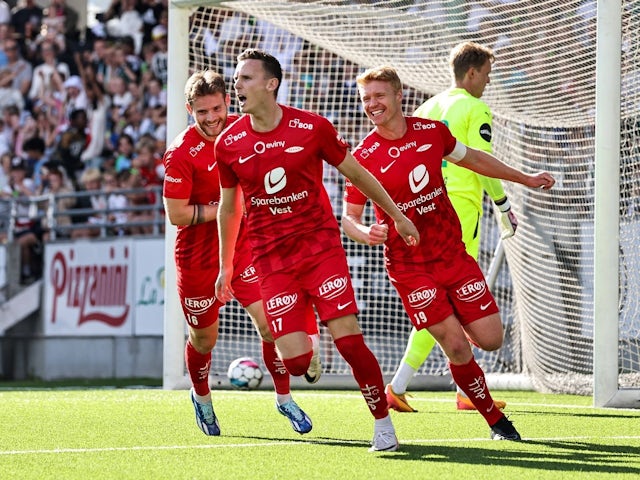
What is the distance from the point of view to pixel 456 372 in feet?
20.4

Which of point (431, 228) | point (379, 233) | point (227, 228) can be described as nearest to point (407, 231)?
point (379, 233)

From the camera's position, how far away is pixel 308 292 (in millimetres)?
5922

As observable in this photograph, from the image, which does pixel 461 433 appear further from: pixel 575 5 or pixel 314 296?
pixel 575 5

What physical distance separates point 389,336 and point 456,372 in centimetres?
547

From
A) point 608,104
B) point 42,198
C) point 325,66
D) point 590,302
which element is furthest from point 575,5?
point 42,198

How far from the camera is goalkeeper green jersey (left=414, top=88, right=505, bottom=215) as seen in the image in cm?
801

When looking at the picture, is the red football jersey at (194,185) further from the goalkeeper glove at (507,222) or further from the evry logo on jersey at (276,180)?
the goalkeeper glove at (507,222)

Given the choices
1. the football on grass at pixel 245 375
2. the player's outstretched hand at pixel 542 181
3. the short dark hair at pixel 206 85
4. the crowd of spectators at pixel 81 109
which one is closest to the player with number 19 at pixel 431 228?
the player's outstretched hand at pixel 542 181

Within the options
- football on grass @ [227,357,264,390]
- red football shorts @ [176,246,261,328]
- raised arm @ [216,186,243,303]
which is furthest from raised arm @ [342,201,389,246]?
football on grass @ [227,357,264,390]

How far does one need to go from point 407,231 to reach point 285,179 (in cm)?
62

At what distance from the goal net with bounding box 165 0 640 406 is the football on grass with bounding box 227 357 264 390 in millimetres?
675

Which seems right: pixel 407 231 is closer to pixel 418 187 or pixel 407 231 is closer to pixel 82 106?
pixel 418 187

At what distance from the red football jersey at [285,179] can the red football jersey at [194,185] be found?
833 mm

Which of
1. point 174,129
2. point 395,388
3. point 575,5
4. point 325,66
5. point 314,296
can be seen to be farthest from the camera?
point 325,66
